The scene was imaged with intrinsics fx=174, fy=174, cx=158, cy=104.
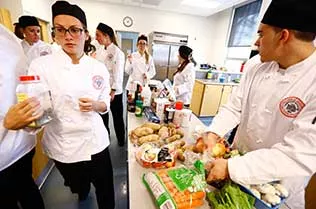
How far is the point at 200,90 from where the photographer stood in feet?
12.5

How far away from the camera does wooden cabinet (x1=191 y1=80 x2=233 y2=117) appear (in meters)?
3.67

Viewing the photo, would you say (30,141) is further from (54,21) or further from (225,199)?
(225,199)

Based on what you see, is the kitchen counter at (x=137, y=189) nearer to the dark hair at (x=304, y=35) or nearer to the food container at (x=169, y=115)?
the food container at (x=169, y=115)

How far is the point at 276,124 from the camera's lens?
75cm

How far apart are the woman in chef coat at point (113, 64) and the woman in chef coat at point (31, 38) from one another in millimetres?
713

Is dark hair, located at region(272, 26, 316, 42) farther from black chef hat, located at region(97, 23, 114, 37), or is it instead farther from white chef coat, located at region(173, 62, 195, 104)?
black chef hat, located at region(97, 23, 114, 37)

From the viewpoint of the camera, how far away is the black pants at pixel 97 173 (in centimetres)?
113

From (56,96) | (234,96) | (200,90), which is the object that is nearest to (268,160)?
(234,96)

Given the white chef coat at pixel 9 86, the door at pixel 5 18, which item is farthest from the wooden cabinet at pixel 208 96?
the door at pixel 5 18

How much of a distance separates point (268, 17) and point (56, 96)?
3.50 feet

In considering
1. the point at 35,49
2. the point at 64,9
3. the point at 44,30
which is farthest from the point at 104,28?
the point at 44,30

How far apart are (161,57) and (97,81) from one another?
14.8 feet


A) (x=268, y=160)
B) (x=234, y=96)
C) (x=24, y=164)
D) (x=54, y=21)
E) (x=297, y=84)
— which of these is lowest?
(x=24, y=164)

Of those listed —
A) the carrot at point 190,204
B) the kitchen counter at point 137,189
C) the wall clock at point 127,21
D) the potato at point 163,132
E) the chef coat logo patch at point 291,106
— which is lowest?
the kitchen counter at point 137,189
